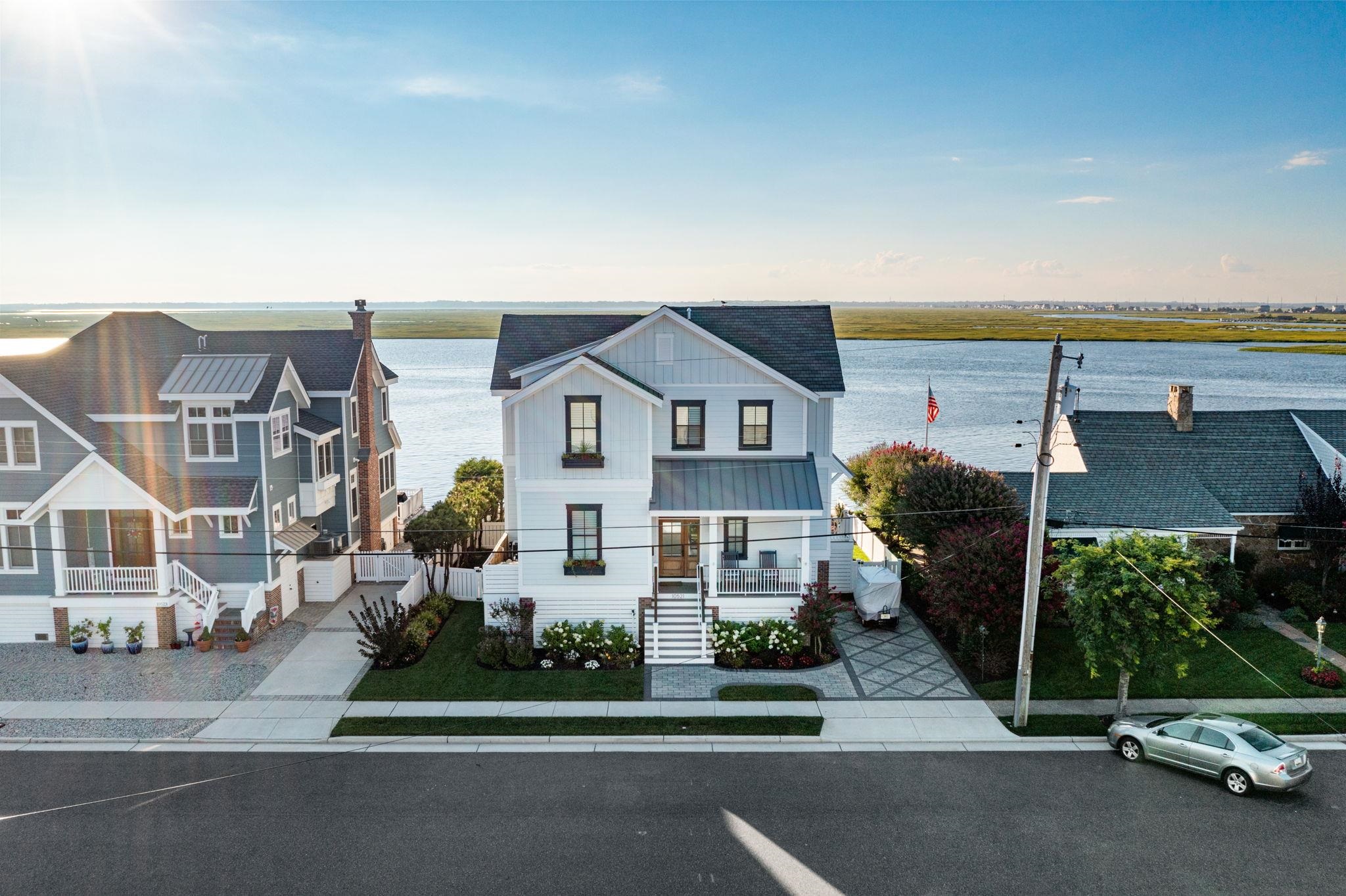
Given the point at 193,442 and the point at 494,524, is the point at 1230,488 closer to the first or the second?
the point at 494,524

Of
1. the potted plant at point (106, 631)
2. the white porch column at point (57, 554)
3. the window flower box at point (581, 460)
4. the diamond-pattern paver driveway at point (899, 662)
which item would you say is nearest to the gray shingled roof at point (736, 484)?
the window flower box at point (581, 460)

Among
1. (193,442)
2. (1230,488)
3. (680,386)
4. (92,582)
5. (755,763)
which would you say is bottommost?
(755,763)

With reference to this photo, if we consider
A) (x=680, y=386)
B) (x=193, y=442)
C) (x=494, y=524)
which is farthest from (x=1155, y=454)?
(x=193, y=442)

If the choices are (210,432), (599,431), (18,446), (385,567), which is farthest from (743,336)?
(18,446)

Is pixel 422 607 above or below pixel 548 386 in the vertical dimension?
below

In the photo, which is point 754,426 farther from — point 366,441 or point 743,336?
point 366,441
